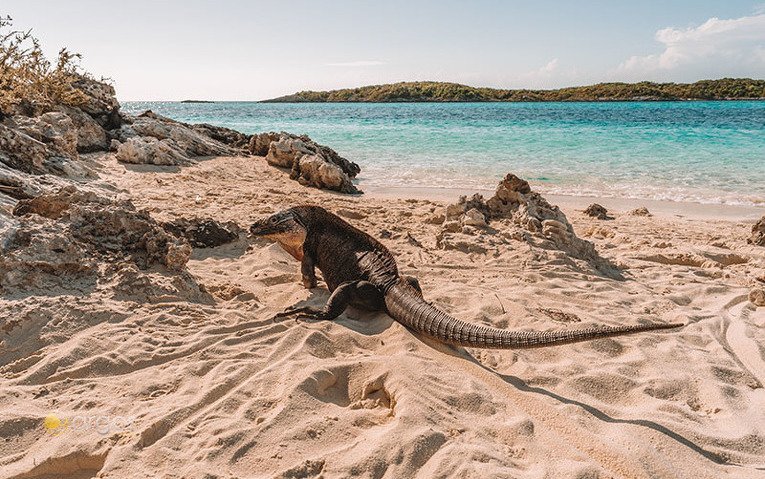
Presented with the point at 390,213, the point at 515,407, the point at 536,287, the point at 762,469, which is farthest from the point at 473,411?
the point at 390,213

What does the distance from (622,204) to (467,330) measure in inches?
309

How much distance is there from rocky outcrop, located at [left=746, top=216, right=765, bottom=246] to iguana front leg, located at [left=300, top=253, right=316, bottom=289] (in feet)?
20.2

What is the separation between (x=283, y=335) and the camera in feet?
11.9

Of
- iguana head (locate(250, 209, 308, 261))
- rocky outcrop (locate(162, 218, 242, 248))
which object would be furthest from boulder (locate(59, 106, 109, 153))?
iguana head (locate(250, 209, 308, 261))

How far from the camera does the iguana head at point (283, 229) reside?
4742mm

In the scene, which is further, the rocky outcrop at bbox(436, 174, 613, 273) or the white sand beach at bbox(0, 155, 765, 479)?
the rocky outcrop at bbox(436, 174, 613, 273)

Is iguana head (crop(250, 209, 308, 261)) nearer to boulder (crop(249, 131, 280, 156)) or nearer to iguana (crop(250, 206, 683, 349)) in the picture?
iguana (crop(250, 206, 683, 349))

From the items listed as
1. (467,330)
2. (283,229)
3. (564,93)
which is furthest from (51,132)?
(564,93)

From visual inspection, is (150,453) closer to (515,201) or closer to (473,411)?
(473,411)

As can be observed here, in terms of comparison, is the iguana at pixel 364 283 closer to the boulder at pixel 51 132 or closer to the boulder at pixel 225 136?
the boulder at pixel 51 132

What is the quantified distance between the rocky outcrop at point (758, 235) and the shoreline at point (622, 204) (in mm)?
1757

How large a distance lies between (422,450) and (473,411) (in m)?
0.56

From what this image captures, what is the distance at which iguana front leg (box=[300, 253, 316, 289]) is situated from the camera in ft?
15.6

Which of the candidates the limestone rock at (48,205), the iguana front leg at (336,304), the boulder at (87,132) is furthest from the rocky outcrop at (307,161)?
the iguana front leg at (336,304)
